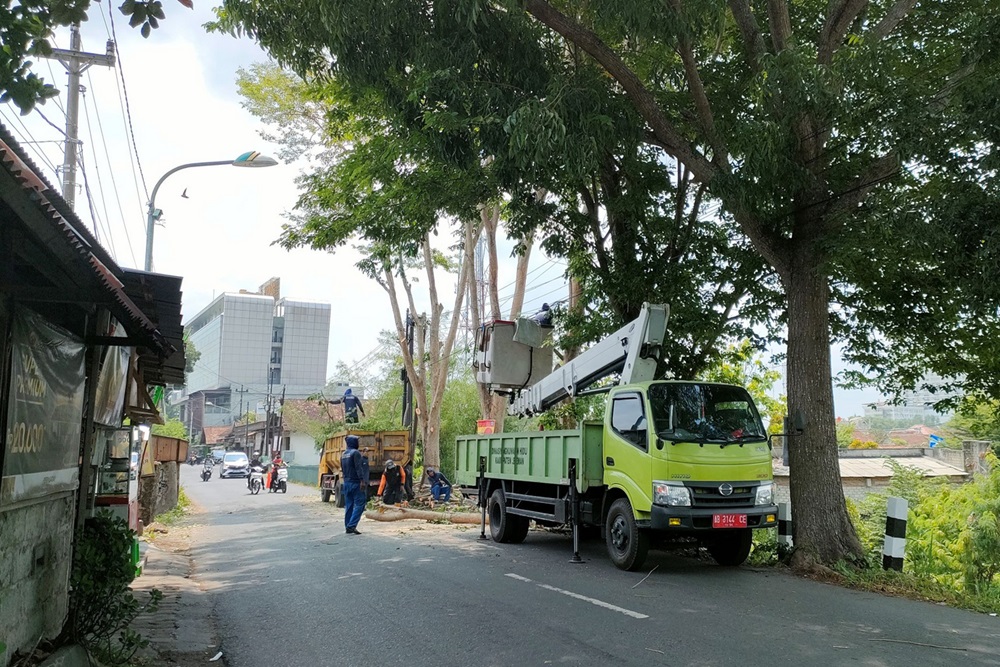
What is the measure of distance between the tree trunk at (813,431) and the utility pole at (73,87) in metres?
10.8

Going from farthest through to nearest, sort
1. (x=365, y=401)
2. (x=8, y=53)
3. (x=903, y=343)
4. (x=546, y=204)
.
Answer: (x=365, y=401)
(x=546, y=204)
(x=903, y=343)
(x=8, y=53)

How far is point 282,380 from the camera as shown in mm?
93062

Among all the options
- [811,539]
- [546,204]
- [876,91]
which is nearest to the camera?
[876,91]

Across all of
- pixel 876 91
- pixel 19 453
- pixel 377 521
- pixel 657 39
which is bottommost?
pixel 377 521

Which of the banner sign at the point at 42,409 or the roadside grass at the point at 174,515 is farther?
the roadside grass at the point at 174,515

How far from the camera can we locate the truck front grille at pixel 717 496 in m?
9.74

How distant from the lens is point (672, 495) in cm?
967

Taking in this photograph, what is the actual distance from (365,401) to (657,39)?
43347mm

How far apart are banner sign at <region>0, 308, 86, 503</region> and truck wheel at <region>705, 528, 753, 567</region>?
7.69 m

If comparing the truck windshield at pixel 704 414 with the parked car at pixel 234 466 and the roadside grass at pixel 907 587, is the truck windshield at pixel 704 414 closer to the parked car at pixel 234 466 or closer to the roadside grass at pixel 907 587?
the roadside grass at pixel 907 587

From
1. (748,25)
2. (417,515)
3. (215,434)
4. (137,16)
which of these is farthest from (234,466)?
(137,16)

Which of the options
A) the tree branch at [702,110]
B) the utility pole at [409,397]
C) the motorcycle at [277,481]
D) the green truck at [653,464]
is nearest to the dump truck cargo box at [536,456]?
the green truck at [653,464]

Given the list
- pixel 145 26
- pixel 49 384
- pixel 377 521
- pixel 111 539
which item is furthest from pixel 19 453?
pixel 377 521

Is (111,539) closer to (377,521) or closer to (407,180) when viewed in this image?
(407,180)
